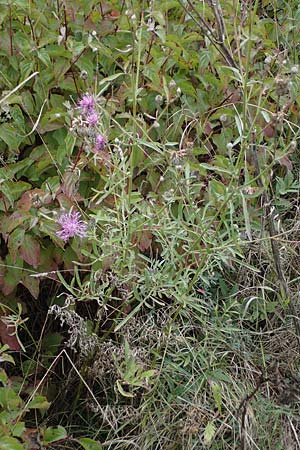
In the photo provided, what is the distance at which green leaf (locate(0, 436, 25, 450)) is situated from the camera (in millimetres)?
1456

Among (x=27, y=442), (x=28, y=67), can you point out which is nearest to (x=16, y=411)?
(x=27, y=442)

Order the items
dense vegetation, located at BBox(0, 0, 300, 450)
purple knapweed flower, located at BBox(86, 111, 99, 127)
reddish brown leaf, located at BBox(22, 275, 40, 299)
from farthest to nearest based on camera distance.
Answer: reddish brown leaf, located at BBox(22, 275, 40, 299), dense vegetation, located at BBox(0, 0, 300, 450), purple knapweed flower, located at BBox(86, 111, 99, 127)

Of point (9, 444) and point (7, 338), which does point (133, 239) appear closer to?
point (7, 338)

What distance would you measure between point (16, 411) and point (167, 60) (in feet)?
2.84

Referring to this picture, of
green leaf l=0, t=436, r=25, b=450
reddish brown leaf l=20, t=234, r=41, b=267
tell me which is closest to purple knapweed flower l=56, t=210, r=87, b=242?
reddish brown leaf l=20, t=234, r=41, b=267

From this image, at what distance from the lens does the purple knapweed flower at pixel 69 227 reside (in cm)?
148

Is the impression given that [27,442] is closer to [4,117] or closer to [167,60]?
[4,117]

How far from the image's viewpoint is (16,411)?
1.59 m

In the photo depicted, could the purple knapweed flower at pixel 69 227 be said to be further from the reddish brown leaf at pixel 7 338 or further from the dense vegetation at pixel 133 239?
the reddish brown leaf at pixel 7 338

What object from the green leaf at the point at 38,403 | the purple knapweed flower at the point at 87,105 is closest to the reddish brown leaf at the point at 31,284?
the green leaf at the point at 38,403

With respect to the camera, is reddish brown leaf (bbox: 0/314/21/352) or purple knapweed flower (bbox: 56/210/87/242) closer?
purple knapweed flower (bbox: 56/210/87/242)

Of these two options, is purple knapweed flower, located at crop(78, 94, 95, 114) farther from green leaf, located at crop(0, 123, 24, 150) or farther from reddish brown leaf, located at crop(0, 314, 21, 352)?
reddish brown leaf, located at crop(0, 314, 21, 352)

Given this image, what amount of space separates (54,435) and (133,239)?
1.45 ft

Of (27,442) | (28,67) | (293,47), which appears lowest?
(27,442)
